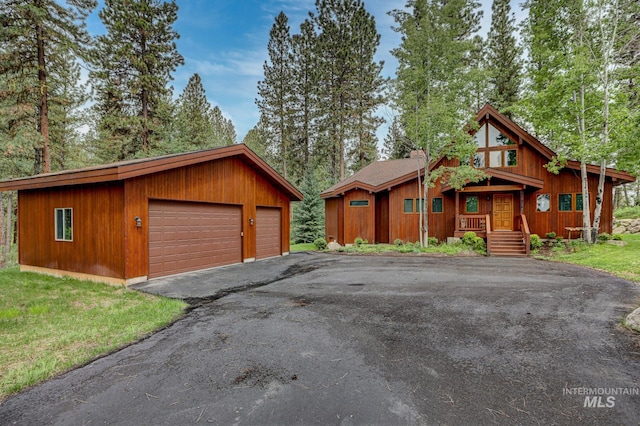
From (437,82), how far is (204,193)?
1168 cm

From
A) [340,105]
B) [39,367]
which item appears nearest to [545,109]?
[340,105]

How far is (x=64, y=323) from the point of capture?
4449 mm

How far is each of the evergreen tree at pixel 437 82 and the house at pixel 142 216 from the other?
7674mm

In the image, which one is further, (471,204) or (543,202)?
(471,204)

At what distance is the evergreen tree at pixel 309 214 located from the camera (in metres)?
18.6

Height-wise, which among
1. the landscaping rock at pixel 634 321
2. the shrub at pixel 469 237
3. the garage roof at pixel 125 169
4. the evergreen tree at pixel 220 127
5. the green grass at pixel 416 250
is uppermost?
the evergreen tree at pixel 220 127

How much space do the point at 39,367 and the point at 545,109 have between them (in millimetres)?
18204

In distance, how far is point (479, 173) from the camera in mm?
12914

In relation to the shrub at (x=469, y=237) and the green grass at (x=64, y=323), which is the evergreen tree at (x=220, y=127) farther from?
the green grass at (x=64, y=323)

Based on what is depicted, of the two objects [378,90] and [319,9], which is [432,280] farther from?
[319,9]

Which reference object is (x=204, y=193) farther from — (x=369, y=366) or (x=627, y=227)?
(x=627, y=227)

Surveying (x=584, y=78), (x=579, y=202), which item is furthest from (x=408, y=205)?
(x=584, y=78)

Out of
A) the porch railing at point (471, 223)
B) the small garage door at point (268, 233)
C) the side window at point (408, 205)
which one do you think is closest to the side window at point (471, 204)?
the porch railing at point (471, 223)

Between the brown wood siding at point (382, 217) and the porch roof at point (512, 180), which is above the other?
the porch roof at point (512, 180)
